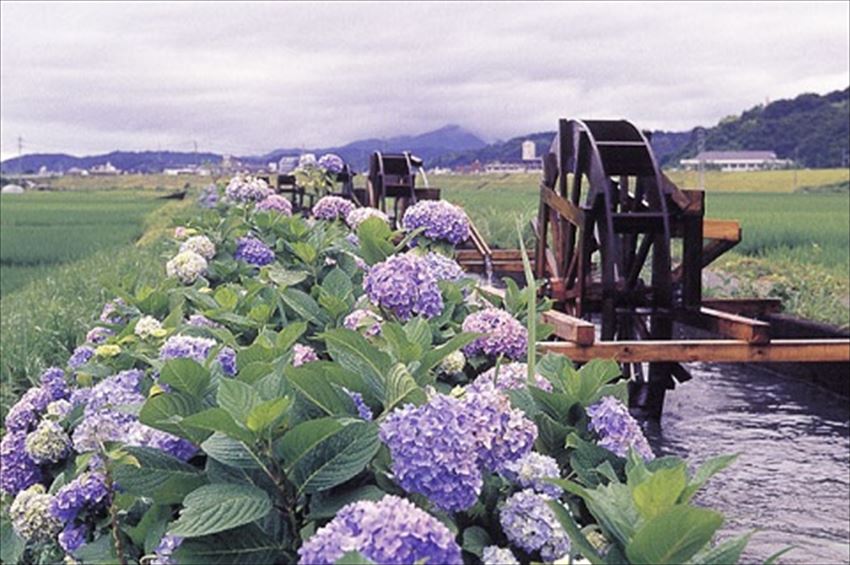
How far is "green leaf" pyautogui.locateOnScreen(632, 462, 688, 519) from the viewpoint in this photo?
38.8 inches

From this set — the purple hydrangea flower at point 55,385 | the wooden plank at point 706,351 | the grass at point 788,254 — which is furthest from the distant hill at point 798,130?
the purple hydrangea flower at point 55,385

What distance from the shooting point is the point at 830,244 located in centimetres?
1498

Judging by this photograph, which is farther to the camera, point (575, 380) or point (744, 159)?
point (744, 159)

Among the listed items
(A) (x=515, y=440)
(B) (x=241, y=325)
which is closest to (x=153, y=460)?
(A) (x=515, y=440)

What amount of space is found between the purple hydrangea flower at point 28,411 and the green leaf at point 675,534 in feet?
5.43

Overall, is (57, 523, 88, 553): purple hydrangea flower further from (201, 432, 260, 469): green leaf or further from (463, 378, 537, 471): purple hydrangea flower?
(463, 378, 537, 471): purple hydrangea flower

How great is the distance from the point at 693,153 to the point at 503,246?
63.5 meters

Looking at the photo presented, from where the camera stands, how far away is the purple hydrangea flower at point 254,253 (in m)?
3.65

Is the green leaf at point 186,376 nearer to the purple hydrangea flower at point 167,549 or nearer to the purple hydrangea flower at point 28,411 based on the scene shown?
the purple hydrangea flower at point 167,549

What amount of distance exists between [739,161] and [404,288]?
73.9 m

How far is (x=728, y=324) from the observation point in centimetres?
591

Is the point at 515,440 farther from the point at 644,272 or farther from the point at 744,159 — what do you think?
the point at 744,159

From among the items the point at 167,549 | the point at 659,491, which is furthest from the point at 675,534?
the point at 167,549

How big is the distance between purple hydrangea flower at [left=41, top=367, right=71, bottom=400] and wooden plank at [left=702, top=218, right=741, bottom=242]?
17.2 ft
